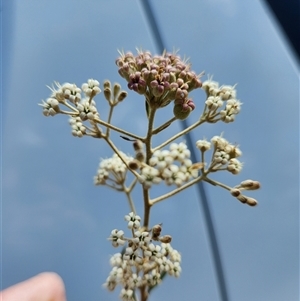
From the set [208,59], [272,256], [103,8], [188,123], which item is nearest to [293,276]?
[272,256]

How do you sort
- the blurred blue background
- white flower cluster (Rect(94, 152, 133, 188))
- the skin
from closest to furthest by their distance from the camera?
the skin < white flower cluster (Rect(94, 152, 133, 188)) < the blurred blue background

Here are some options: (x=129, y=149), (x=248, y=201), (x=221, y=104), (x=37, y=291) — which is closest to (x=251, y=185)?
(x=248, y=201)

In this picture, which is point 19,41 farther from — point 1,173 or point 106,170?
point 106,170

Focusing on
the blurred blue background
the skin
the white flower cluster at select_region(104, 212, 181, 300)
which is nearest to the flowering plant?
the white flower cluster at select_region(104, 212, 181, 300)

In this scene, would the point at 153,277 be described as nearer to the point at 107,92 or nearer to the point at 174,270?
the point at 174,270

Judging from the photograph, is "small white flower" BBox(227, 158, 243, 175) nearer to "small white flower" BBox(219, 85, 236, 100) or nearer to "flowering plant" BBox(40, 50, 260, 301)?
"flowering plant" BBox(40, 50, 260, 301)

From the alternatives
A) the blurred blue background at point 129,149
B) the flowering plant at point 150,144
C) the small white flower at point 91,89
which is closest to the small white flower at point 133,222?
the flowering plant at point 150,144

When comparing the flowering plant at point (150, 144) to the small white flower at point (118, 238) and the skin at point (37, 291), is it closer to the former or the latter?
the small white flower at point (118, 238)
